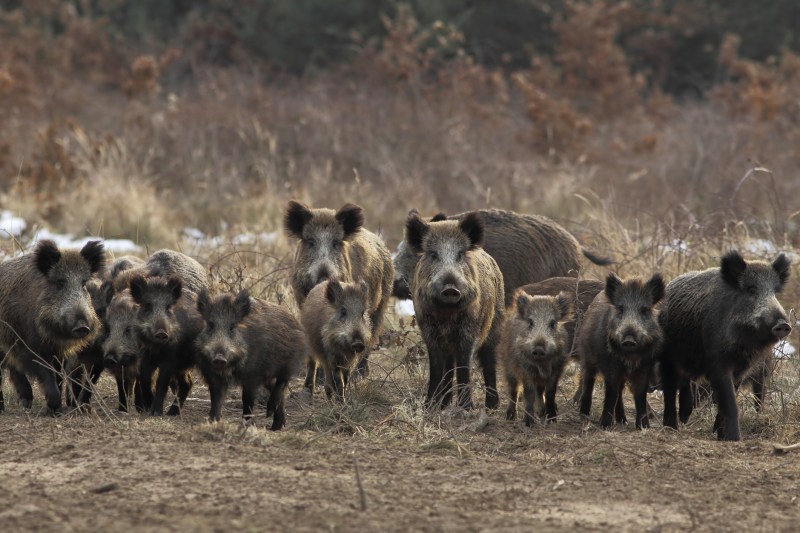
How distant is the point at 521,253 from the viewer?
10195mm

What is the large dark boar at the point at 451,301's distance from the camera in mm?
8320

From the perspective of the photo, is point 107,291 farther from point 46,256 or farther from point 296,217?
point 296,217

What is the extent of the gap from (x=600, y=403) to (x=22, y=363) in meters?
3.98

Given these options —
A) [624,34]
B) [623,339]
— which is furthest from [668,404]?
[624,34]

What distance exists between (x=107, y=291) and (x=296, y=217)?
5.72 ft

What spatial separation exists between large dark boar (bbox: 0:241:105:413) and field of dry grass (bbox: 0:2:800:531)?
0.35 m

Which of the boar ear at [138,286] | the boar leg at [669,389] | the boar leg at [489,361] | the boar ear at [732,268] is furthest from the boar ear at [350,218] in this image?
the boar ear at [732,268]

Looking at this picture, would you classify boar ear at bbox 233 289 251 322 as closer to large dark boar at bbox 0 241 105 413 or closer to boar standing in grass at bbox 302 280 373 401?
boar standing in grass at bbox 302 280 373 401

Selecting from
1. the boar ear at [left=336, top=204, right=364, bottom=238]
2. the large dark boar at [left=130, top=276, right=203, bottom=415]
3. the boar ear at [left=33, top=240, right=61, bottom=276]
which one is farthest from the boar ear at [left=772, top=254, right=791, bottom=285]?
the boar ear at [left=33, top=240, right=61, bottom=276]

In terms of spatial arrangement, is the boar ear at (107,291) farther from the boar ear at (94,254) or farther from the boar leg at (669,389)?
the boar leg at (669,389)

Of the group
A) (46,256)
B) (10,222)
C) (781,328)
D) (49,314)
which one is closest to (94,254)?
(46,256)

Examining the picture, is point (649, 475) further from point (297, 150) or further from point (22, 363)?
point (297, 150)

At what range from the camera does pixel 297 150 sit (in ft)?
66.8

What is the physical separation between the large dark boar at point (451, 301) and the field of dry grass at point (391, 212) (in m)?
0.41
